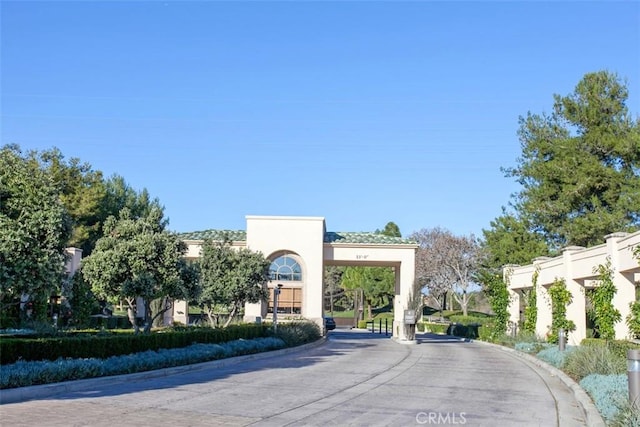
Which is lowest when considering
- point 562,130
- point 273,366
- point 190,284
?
point 273,366

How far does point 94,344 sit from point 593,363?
11.4m

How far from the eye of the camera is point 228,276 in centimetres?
2681

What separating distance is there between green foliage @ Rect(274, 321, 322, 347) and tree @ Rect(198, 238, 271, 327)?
1.80 meters

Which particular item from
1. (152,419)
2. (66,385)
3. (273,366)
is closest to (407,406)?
(152,419)

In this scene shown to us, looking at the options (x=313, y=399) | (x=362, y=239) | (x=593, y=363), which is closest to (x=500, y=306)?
(x=362, y=239)

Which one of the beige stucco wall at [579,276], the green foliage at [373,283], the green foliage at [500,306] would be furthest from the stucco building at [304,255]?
the green foliage at [373,283]

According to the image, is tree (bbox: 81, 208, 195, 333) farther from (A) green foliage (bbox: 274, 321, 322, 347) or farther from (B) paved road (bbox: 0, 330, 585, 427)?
(A) green foliage (bbox: 274, 321, 322, 347)

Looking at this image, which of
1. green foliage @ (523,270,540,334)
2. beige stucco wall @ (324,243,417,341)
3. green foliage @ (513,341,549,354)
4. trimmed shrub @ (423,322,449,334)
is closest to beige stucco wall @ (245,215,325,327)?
beige stucco wall @ (324,243,417,341)

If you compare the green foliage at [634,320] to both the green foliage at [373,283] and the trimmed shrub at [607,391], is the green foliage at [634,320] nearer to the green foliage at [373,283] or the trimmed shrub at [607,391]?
the trimmed shrub at [607,391]

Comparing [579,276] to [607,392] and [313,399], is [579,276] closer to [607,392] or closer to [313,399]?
[607,392]

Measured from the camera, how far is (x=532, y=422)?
10.6m

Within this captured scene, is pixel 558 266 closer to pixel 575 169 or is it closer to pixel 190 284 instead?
pixel 575 169

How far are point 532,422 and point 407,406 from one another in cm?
222

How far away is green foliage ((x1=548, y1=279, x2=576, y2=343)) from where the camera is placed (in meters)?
25.5
